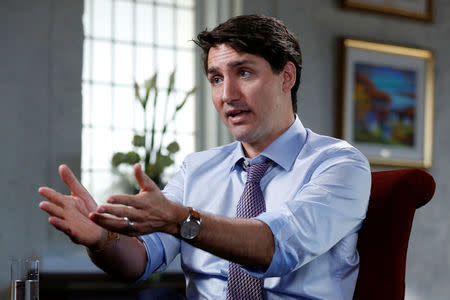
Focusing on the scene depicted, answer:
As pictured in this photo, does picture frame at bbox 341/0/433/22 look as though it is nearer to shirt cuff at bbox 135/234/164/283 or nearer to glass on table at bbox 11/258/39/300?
shirt cuff at bbox 135/234/164/283

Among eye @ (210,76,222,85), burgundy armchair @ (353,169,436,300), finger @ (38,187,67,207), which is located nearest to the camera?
finger @ (38,187,67,207)

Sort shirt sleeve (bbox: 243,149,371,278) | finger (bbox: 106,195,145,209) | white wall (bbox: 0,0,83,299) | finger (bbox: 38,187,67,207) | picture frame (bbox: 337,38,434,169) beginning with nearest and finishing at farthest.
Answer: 1. finger (bbox: 106,195,145,209)
2. finger (bbox: 38,187,67,207)
3. shirt sleeve (bbox: 243,149,371,278)
4. white wall (bbox: 0,0,83,299)
5. picture frame (bbox: 337,38,434,169)

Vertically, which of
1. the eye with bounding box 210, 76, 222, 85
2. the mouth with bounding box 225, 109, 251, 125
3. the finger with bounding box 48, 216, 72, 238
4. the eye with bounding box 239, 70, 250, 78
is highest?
the eye with bounding box 239, 70, 250, 78

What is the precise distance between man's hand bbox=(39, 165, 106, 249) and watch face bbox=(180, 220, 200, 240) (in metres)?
0.31

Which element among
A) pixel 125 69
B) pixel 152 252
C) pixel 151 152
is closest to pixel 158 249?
pixel 152 252

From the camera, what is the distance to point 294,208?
173 centimetres

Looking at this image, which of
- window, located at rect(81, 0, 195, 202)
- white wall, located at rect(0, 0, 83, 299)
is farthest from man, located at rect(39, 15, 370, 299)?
window, located at rect(81, 0, 195, 202)

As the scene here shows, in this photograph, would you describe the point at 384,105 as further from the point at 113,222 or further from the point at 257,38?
the point at 113,222

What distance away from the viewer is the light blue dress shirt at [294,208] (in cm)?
171

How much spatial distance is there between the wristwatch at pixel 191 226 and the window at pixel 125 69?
98.6 inches

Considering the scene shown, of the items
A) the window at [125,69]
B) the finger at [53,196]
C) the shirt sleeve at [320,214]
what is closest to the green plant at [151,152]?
the window at [125,69]

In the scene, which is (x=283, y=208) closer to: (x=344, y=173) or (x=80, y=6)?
(x=344, y=173)

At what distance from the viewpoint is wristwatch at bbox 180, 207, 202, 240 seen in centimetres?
143

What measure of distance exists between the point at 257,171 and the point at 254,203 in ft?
0.41
